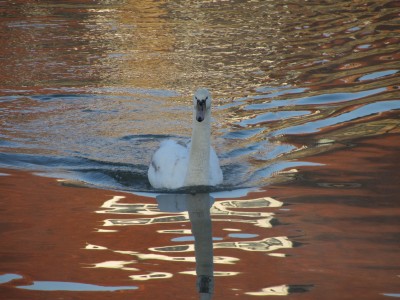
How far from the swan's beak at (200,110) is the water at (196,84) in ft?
3.18

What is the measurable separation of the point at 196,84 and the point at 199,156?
5805 mm

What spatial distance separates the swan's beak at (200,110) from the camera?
1055cm

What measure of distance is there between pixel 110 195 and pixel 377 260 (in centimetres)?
373

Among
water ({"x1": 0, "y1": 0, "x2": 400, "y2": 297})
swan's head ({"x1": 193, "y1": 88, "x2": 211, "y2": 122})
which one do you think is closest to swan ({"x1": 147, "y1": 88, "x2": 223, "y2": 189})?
swan's head ({"x1": 193, "y1": 88, "x2": 211, "y2": 122})

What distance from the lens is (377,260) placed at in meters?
7.97

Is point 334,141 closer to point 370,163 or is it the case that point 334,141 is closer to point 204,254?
point 370,163

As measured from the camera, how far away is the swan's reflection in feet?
24.7

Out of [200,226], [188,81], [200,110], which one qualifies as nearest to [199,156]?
[200,110]

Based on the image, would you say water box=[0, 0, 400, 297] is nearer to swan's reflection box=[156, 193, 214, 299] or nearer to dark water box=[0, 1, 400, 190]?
dark water box=[0, 1, 400, 190]

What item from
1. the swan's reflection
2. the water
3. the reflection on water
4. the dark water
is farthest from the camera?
the dark water

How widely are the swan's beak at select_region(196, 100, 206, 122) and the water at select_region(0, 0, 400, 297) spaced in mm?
968

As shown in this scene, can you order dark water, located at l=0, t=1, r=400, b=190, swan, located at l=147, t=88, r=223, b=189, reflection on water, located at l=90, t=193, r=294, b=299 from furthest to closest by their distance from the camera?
dark water, located at l=0, t=1, r=400, b=190 < swan, located at l=147, t=88, r=223, b=189 < reflection on water, located at l=90, t=193, r=294, b=299

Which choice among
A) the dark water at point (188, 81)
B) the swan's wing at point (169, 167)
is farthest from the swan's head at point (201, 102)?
the dark water at point (188, 81)

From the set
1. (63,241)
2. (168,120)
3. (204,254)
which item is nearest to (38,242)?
(63,241)
